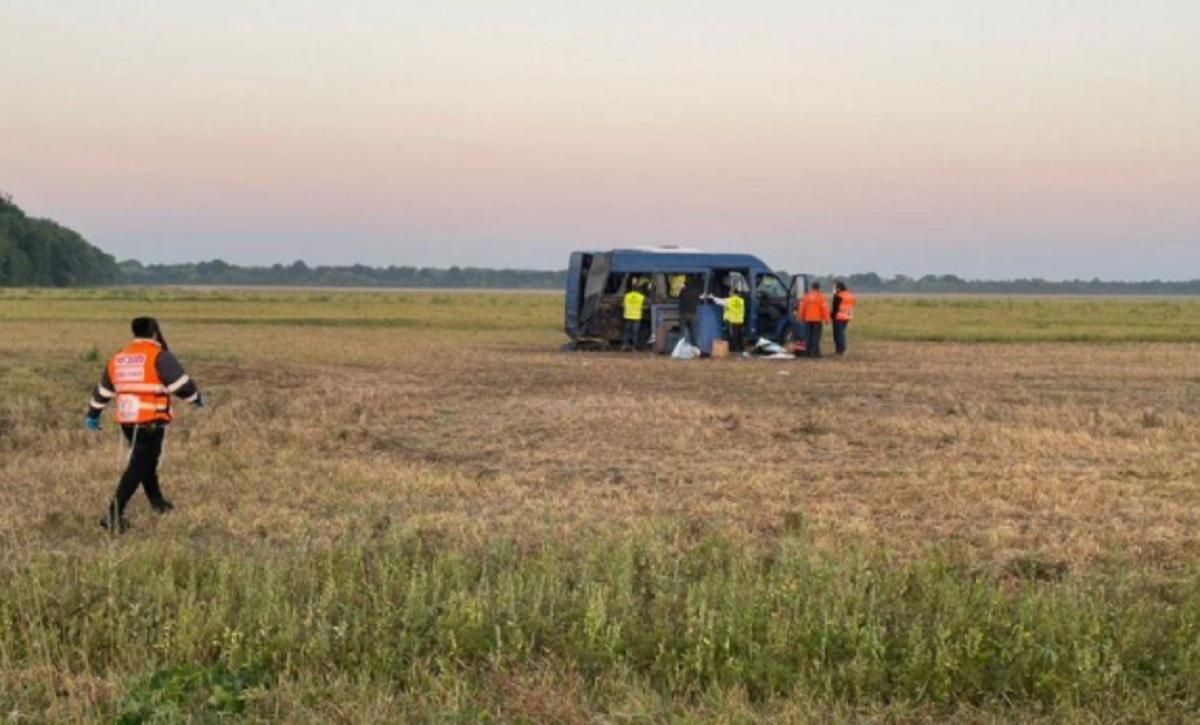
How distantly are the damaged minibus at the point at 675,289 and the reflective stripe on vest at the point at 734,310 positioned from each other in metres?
0.67

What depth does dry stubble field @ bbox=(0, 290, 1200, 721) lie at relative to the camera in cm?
468

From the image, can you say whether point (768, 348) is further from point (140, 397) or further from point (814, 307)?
point (140, 397)

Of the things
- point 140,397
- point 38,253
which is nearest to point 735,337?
point 140,397

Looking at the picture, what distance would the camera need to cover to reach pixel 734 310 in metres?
24.7

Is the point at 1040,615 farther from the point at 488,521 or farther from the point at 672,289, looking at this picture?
the point at 672,289

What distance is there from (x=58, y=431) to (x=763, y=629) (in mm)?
9656

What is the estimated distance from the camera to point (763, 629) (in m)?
5.31

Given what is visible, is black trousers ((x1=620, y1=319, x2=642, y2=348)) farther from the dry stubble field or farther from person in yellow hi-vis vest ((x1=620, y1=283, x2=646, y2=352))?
the dry stubble field

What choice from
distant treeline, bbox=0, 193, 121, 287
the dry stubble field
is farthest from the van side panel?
distant treeline, bbox=0, 193, 121, 287

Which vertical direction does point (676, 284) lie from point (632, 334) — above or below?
above

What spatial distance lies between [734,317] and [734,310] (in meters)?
0.21

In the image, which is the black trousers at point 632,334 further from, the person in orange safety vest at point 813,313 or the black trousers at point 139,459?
the black trousers at point 139,459

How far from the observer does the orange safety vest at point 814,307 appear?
79.2 ft

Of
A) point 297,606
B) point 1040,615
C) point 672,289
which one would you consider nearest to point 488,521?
point 297,606
